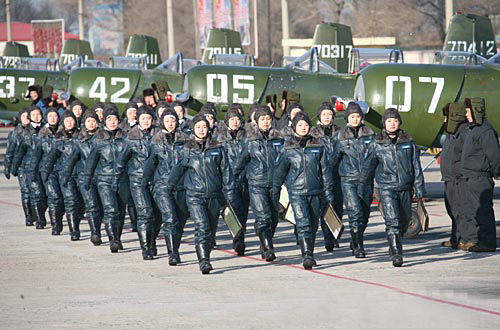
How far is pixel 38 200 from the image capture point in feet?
54.9

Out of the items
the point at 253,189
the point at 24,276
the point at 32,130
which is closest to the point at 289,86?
the point at 32,130

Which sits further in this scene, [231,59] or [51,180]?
[231,59]

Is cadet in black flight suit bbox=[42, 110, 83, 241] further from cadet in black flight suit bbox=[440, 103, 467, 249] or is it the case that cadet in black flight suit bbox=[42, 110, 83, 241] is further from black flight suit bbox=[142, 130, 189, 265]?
cadet in black flight suit bbox=[440, 103, 467, 249]

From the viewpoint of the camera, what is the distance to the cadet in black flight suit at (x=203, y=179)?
12.2m

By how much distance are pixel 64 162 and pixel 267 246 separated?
3869 mm

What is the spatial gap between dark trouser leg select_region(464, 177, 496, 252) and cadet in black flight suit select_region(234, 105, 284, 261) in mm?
2472

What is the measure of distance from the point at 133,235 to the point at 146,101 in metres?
4.67

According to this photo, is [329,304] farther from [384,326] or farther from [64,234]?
[64,234]

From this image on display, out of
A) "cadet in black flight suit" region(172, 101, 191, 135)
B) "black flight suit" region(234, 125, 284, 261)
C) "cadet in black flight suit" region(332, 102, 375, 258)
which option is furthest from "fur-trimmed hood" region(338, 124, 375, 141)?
"cadet in black flight suit" region(172, 101, 191, 135)

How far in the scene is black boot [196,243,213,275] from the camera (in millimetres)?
12086

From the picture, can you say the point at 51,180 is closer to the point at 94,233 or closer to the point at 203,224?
the point at 94,233

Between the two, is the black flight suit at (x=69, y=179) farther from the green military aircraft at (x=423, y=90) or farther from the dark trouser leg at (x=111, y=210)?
the green military aircraft at (x=423, y=90)

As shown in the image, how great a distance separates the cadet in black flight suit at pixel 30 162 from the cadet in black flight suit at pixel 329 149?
4553 millimetres

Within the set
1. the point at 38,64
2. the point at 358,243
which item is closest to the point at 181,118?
the point at 358,243
